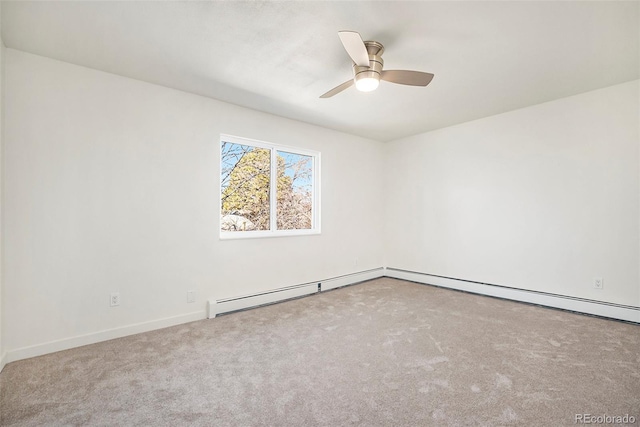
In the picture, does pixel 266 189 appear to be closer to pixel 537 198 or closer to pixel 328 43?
pixel 328 43

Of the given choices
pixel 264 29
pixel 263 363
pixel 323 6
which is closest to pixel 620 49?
pixel 323 6

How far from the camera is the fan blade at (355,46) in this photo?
1.82 m

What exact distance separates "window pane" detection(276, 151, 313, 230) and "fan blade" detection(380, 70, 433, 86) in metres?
2.13

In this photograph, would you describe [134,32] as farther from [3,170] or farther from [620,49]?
[620,49]

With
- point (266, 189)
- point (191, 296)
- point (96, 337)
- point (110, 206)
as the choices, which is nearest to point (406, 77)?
point (266, 189)

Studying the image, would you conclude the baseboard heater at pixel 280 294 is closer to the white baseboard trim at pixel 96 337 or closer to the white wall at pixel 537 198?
the white baseboard trim at pixel 96 337

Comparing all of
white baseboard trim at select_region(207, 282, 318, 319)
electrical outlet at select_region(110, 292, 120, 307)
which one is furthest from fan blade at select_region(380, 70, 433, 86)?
electrical outlet at select_region(110, 292, 120, 307)

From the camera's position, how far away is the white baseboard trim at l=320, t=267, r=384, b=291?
4461 mm

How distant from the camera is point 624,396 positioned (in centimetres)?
181

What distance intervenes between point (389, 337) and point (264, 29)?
280 centimetres

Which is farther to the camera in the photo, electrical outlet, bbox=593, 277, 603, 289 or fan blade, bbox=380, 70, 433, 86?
electrical outlet, bbox=593, 277, 603, 289

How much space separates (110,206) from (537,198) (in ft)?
16.1

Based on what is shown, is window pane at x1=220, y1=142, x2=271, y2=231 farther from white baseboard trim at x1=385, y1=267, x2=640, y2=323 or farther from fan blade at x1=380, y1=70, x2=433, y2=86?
white baseboard trim at x1=385, y1=267, x2=640, y2=323

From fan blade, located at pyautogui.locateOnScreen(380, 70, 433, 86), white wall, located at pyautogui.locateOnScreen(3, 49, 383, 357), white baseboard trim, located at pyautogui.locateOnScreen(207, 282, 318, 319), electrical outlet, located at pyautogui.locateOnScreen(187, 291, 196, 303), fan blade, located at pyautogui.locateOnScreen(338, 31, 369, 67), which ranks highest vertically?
fan blade, located at pyautogui.locateOnScreen(338, 31, 369, 67)
